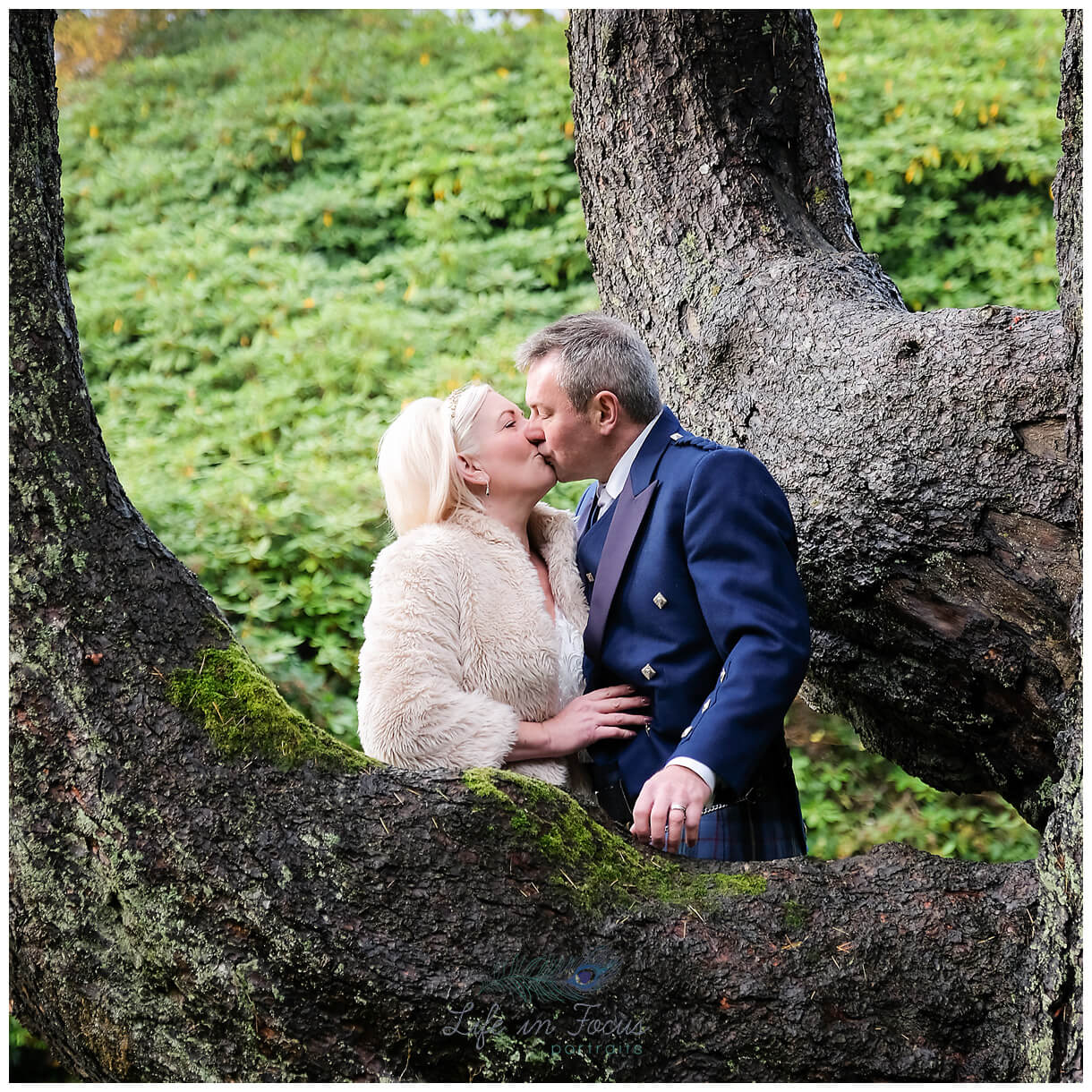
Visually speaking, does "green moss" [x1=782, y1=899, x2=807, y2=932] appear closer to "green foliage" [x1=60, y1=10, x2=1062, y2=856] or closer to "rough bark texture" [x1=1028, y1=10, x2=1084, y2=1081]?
"rough bark texture" [x1=1028, y1=10, x2=1084, y2=1081]

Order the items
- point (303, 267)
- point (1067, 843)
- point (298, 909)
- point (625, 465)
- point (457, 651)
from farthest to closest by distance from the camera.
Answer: point (303, 267)
point (625, 465)
point (457, 651)
point (1067, 843)
point (298, 909)

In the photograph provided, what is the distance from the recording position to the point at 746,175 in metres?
3.68

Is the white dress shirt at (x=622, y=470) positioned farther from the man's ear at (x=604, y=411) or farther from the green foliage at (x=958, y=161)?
the green foliage at (x=958, y=161)

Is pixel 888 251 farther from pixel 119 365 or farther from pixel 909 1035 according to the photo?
pixel 909 1035

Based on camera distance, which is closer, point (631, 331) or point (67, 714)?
point (67, 714)

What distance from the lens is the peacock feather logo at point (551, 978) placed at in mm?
2018

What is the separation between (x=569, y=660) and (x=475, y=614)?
1.14 feet

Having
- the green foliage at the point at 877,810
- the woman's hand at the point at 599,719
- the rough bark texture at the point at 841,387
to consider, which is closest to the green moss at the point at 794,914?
the woman's hand at the point at 599,719

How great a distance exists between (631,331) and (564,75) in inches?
277

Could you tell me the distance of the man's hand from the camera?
2.38 metres

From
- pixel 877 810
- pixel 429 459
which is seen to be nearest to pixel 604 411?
pixel 429 459

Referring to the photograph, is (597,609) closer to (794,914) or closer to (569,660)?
(569,660)

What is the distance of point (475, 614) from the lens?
2.66m

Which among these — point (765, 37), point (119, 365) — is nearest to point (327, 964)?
point (765, 37)
